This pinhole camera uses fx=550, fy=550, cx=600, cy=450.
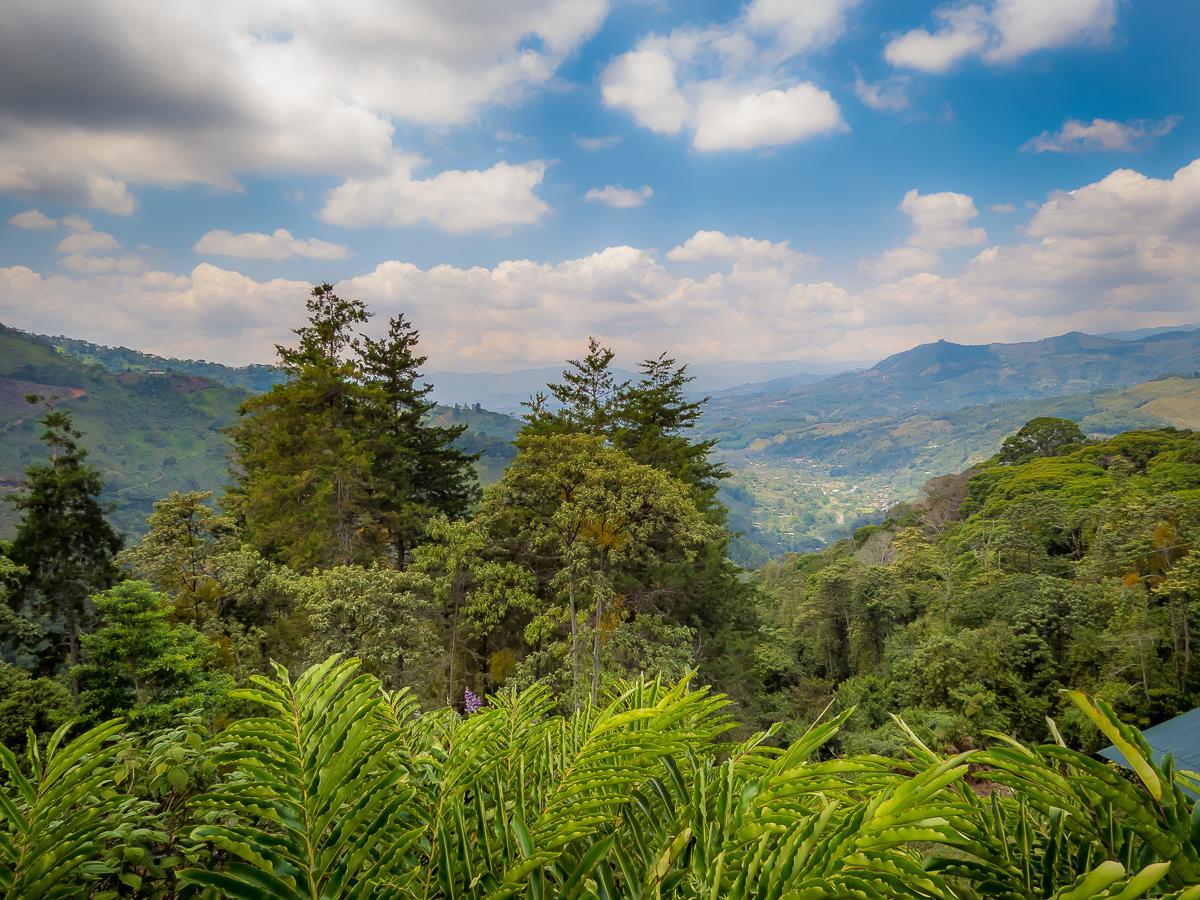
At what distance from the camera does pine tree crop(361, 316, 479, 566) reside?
18.2 m

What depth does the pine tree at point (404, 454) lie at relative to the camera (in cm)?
1817

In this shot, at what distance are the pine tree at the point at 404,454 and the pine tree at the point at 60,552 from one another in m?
6.77

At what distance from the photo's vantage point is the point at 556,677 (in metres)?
11.5

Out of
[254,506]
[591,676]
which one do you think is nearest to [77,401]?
[254,506]

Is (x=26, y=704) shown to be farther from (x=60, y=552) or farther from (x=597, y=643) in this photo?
(x=597, y=643)

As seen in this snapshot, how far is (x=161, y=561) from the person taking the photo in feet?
39.0

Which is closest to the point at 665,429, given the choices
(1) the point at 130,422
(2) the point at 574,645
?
(2) the point at 574,645

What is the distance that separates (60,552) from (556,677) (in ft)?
38.5

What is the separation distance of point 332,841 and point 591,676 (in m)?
11.1

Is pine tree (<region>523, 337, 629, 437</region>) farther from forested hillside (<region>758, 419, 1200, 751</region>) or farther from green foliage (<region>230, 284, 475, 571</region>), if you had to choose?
forested hillside (<region>758, 419, 1200, 751</region>)

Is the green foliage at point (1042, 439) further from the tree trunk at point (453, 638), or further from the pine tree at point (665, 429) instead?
the tree trunk at point (453, 638)

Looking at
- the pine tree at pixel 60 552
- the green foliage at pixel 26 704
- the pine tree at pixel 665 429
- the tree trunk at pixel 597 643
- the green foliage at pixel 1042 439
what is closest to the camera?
the green foliage at pixel 26 704

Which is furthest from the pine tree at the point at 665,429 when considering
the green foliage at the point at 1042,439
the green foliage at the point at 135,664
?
the green foliage at the point at 1042,439

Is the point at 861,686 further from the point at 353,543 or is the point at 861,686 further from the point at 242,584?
the point at 242,584
